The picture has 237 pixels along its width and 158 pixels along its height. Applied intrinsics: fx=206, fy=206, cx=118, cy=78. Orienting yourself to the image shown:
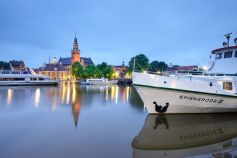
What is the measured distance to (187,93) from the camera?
45.9 ft

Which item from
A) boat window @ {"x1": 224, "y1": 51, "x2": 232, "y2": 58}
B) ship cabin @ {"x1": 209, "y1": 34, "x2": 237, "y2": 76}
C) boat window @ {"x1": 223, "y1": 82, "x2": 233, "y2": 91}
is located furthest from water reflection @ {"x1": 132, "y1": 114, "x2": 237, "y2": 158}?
boat window @ {"x1": 224, "y1": 51, "x2": 232, "y2": 58}

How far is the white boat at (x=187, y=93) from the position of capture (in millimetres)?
13953

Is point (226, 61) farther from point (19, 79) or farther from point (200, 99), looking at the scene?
point (19, 79)

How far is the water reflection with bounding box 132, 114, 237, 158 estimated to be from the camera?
8477 millimetres

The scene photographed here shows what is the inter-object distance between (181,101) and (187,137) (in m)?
4.25

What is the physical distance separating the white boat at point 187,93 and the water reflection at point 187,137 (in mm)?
659

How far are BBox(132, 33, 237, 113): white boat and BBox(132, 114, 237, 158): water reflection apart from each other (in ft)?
2.16

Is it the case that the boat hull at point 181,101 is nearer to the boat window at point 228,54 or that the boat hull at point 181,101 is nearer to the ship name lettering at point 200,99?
the ship name lettering at point 200,99

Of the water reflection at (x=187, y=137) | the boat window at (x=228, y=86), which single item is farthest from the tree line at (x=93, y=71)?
the boat window at (x=228, y=86)

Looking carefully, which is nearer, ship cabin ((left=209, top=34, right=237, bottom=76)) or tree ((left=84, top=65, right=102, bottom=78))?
ship cabin ((left=209, top=34, right=237, bottom=76))

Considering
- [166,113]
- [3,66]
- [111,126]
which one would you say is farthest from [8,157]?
[3,66]

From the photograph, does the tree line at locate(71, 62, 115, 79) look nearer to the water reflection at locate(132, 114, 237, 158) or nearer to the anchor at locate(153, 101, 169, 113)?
the anchor at locate(153, 101, 169, 113)

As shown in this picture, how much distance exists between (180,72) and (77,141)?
42.4 ft

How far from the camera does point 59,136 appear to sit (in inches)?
412
